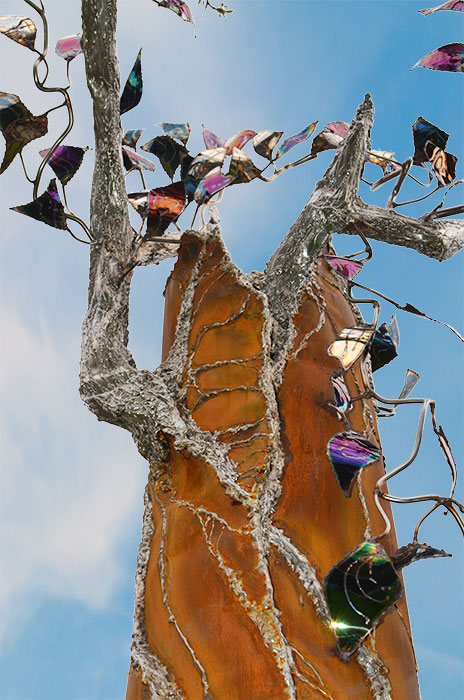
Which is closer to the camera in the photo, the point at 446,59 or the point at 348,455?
the point at 348,455

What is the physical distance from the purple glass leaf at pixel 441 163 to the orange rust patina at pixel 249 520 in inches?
14.6

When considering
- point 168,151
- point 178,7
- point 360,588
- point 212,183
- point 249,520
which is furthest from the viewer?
point 168,151

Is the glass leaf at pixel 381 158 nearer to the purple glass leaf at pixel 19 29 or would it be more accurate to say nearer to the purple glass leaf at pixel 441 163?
the purple glass leaf at pixel 441 163

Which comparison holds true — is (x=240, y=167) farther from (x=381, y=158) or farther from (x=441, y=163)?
(x=381, y=158)

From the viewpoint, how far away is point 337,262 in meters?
1.81

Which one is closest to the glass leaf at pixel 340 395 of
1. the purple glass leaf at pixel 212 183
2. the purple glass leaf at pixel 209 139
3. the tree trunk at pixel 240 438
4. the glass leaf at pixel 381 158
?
the tree trunk at pixel 240 438

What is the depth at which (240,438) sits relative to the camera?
1522 millimetres

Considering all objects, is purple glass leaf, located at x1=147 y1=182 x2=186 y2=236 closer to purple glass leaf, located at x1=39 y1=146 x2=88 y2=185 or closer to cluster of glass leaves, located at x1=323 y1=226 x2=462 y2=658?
purple glass leaf, located at x1=39 y1=146 x2=88 y2=185

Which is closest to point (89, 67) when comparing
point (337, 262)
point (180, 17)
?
point (180, 17)

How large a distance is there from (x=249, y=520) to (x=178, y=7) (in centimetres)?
146

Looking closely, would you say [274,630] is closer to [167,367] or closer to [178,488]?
[178,488]

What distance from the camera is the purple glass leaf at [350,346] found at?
144 cm

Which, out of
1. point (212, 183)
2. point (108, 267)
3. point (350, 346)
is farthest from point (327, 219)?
point (108, 267)

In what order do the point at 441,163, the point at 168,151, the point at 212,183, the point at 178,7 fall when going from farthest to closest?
1. the point at 168,151
2. the point at 178,7
3. the point at 441,163
4. the point at 212,183
